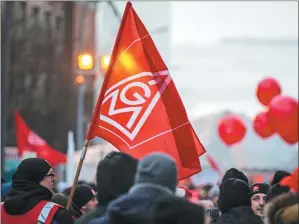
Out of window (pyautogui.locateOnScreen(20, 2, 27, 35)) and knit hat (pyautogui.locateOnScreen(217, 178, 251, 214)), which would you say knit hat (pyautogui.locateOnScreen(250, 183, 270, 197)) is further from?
window (pyautogui.locateOnScreen(20, 2, 27, 35))

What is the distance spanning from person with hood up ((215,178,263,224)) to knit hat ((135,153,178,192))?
2160 mm

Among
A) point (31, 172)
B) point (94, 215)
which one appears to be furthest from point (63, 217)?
point (94, 215)

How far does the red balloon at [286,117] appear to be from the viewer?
46.3 feet

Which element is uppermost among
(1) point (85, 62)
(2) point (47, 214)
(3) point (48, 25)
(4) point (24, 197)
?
(3) point (48, 25)

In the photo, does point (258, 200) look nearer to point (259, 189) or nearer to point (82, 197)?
point (259, 189)

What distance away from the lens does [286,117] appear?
14.1 m

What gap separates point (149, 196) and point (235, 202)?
234cm

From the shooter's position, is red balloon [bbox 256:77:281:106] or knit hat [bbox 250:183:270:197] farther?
red balloon [bbox 256:77:281:106]

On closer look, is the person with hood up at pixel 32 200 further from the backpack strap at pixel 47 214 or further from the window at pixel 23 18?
the window at pixel 23 18

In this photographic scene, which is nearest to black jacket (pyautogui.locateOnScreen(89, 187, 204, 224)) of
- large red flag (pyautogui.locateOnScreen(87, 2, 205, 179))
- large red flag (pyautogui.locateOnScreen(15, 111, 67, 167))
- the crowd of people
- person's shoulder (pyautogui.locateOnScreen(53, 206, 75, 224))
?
the crowd of people

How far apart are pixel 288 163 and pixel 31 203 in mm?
29940

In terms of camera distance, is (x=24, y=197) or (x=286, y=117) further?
(x=286, y=117)

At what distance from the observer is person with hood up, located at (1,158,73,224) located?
24.2 feet

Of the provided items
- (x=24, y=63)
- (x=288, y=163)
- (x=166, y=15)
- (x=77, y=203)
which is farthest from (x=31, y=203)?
(x=166, y=15)
